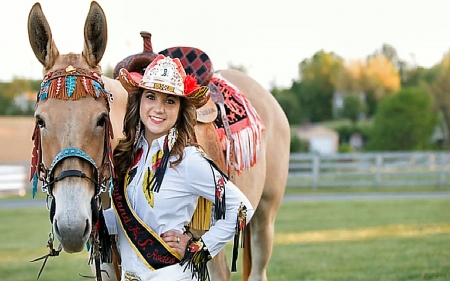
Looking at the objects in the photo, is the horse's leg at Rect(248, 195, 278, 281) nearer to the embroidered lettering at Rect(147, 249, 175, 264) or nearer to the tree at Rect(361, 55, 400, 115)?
the embroidered lettering at Rect(147, 249, 175, 264)

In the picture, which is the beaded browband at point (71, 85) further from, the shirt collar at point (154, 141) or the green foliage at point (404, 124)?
the green foliage at point (404, 124)

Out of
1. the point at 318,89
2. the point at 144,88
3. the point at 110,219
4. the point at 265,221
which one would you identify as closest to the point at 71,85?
the point at 144,88

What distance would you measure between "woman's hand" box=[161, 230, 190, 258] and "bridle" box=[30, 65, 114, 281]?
0.30 metres

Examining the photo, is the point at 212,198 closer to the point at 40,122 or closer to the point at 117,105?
the point at 40,122

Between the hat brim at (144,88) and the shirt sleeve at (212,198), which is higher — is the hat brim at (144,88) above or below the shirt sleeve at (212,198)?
above

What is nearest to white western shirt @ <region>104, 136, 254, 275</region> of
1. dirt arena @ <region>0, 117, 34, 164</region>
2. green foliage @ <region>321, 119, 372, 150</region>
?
dirt arena @ <region>0, 117, 34, 164</region>

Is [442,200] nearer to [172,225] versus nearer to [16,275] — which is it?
[16,275]

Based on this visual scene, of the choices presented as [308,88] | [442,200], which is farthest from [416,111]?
[442,200]

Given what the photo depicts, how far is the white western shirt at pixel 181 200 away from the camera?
2.78 m

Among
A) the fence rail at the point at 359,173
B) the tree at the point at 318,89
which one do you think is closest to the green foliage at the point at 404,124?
the tree at the point at 318,89

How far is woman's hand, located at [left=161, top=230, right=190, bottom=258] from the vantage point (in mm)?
2754

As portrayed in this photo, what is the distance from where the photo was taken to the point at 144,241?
279 cm

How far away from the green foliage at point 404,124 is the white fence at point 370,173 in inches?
425

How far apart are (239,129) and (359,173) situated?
1594cm
